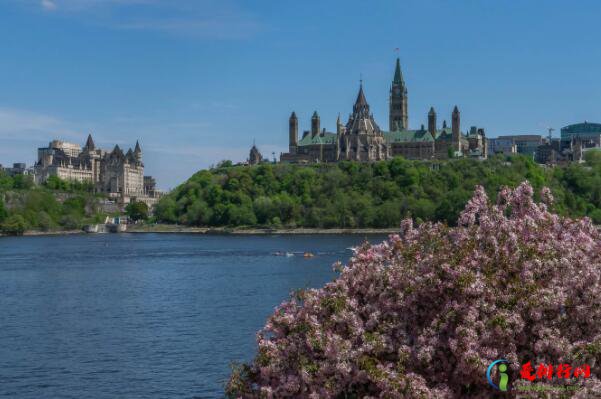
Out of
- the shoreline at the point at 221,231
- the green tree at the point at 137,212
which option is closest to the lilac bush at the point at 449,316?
the shoreline at the point at 221,231

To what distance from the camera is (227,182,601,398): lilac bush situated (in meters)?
15.0

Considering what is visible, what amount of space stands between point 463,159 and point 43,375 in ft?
512

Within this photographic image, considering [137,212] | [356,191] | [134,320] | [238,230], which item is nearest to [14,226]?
[238,230]

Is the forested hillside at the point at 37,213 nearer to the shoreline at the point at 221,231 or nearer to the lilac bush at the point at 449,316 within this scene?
the shoreline at the point at 221,231

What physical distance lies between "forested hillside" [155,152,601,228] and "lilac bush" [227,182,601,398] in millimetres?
129751

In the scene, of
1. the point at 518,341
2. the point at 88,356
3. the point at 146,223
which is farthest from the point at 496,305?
the point at 146,223

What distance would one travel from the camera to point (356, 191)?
172750 millimetres

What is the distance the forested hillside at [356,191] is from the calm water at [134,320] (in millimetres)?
68989

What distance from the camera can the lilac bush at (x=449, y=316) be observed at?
15031 mm

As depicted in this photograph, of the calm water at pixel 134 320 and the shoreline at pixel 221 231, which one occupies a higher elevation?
the shoreline at pixel 221 231

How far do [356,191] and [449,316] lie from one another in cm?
15763

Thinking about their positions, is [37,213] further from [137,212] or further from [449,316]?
[449,316]

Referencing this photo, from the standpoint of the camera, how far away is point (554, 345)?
14.8 metres

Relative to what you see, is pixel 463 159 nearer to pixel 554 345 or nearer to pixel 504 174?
pixel 504 174
